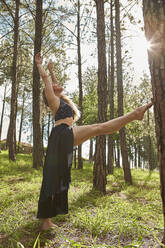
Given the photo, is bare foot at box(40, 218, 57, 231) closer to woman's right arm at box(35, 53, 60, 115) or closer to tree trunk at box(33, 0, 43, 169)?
woman's right arm at box(35, 53, 60, 115)

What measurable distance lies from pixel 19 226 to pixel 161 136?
2.49 meters

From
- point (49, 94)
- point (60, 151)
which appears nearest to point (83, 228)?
point (60, 151)

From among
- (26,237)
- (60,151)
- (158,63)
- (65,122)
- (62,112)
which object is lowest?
(26,237)

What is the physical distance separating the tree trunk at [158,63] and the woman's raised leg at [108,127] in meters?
0.73

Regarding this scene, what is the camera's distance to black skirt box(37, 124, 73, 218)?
2951mm

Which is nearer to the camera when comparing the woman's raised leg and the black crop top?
the woman's raised leg

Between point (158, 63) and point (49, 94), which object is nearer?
point (158, 63)

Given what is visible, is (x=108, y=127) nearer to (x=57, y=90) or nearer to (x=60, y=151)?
(x=60, y=151)

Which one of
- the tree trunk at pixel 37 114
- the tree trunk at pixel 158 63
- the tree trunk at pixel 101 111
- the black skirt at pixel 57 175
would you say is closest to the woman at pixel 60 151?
the black skirt at pixel 57 175

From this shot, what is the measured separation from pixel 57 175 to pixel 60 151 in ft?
1.23

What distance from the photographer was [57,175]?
9.95 feet

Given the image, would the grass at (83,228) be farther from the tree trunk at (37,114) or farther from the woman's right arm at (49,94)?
the tree trunk at (37,114)

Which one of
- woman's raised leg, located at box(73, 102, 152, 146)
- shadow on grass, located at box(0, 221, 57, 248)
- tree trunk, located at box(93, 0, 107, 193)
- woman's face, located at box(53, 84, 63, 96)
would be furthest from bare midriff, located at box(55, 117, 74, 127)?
tree trunk, located at box(93, 0, 107, 193)

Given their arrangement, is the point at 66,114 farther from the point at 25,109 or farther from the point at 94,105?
the point at 25,109
